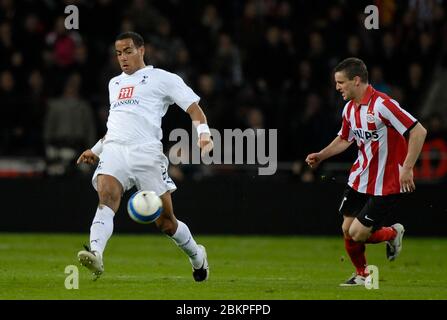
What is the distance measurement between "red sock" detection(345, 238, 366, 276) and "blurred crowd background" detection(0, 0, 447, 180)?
7.17 metres

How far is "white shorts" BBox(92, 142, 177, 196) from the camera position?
33.2 feet

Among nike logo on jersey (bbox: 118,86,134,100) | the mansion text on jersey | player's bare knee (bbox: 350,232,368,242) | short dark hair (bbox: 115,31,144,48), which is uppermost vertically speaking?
short dark hair (bbox: 115,31,144,48)

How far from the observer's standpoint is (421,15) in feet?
65.4

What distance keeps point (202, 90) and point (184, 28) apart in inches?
84.4

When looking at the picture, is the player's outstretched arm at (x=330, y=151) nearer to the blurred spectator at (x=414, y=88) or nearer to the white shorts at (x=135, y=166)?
the white shorts at (x=135, y=166)

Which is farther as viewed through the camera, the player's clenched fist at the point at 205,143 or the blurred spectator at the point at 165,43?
the blurred spectator at the point at 165,43

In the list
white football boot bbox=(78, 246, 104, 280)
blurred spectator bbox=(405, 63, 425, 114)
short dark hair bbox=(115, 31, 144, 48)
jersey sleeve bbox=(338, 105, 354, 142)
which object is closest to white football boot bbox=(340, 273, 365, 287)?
jersey sleeve bbox=(338, 105, 354, 142)

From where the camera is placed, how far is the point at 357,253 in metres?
10.7

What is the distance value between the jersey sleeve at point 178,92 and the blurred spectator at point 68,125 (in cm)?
737

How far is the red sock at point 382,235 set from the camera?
421 inches

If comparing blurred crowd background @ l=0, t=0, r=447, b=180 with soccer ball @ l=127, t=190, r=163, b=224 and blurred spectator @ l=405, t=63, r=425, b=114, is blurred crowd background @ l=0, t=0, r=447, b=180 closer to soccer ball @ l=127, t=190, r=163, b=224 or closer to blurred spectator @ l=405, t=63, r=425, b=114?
blurred spectator @ l=405, t=63, r=425, b=114

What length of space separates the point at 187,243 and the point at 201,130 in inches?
47.3

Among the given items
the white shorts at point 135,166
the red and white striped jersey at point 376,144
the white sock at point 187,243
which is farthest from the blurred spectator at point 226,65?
the white shorts at point 135,166
